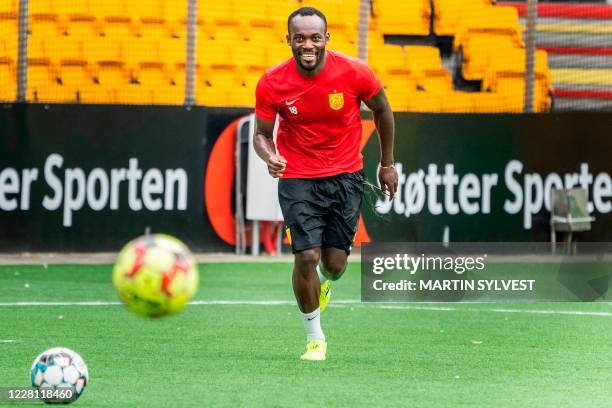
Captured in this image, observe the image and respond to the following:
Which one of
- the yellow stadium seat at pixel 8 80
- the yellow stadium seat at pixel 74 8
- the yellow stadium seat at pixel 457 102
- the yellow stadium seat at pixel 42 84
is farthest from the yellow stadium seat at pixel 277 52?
the yellow stadium seat at pixel 8 80

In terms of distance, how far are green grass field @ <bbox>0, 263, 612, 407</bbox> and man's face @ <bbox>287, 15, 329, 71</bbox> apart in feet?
6.15

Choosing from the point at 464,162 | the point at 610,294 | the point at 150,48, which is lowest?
the point at 610,294

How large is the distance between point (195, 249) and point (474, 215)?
364 cm

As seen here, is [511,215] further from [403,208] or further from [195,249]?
[195,249]

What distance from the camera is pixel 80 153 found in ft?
51.0

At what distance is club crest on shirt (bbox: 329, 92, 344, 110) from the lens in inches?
324

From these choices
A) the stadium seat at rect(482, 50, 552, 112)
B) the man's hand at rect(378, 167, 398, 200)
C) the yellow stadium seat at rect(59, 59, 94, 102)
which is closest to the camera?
the man's hand at rect(378, 167, 398, 200)

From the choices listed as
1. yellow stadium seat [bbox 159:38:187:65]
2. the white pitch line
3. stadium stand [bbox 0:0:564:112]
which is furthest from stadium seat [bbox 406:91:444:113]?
the white pitch line

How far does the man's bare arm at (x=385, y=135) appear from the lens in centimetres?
845

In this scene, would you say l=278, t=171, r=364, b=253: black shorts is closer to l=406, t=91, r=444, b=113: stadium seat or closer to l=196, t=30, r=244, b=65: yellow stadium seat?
l=406, t=91, r=444, b=113: stadium seat

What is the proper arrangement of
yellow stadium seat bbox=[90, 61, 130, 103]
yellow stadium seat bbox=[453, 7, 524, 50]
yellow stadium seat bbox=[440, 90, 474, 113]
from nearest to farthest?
yellow stadium seat bbox=[90, 61, 130, 103]
yellow stadium seat bbox=[440, 90, 474, 113]
yellow stadium seat bbox=[453, 7, 524, 50]

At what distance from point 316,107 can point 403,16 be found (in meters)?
11.4

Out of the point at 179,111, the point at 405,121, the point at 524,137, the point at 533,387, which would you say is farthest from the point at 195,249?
the point at 533,387

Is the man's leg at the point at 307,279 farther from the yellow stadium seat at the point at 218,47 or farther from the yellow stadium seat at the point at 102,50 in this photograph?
the yellow stadium seat at the point at 218,47
